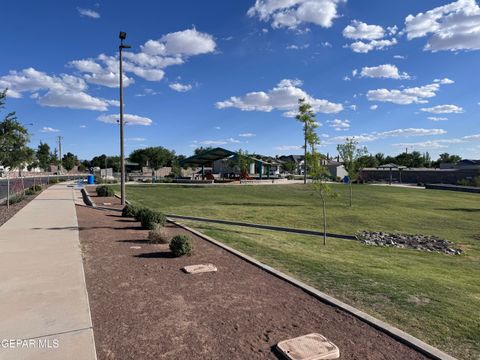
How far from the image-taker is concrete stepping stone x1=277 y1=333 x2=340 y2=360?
12.4 feet

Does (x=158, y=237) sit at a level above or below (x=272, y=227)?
above

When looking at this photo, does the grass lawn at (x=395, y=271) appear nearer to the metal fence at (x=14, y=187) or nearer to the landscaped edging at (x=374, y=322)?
the landscaped edging at (x=374, y=322)

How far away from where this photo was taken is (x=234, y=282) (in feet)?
20.8

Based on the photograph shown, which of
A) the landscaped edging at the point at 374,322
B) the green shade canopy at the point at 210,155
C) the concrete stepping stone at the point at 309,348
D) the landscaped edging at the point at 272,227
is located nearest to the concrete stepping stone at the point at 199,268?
the landscaped edging at the point at 374,322

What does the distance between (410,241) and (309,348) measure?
35.4 feet

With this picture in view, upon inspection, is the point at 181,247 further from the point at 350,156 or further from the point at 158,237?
the point at 350,156

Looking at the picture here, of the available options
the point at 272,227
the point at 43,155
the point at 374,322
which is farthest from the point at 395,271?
the point at 43,155

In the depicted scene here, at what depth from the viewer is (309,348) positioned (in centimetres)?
394

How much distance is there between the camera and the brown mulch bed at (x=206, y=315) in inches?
156

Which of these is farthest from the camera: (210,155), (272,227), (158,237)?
(210,155)

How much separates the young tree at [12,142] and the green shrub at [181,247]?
41.0ft

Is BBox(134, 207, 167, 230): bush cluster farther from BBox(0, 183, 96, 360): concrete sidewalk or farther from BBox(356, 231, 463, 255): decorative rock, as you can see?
BBox(356, 231, 463, 255): decorative rock

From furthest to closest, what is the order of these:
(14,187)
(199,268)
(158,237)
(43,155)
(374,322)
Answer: (43,155) < (14,187) < (158,237) < (199,268) < (374,322)

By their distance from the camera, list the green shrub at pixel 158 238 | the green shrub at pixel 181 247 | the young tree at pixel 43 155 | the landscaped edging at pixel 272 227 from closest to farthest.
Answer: the green shrub at pixel 181 247
the green shrub at pixel 158 238
the landscaped edging at pixel 272 227
the young tree at pixel 43 155
